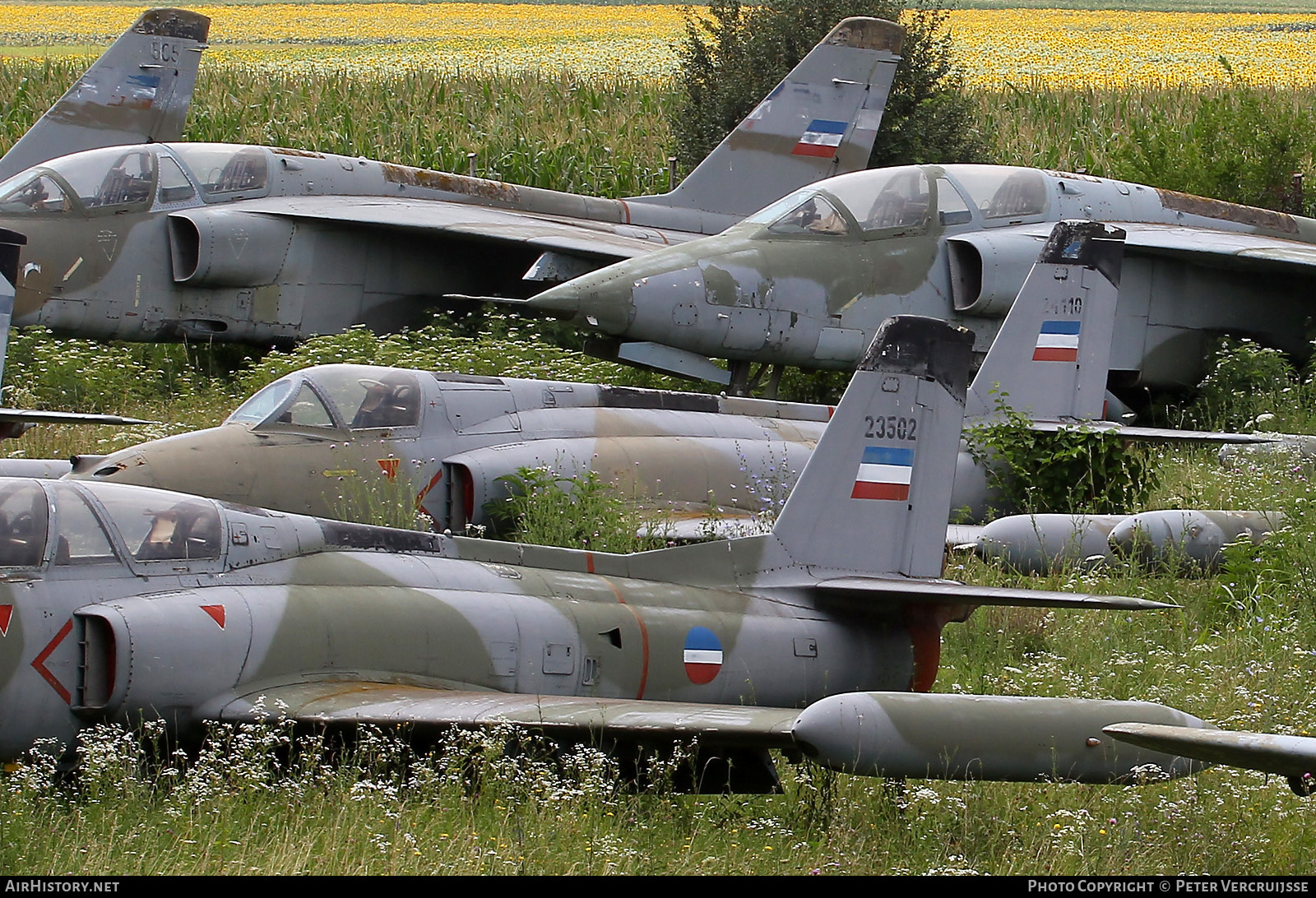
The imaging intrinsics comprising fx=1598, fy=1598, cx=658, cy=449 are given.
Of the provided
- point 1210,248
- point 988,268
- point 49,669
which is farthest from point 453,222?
point 49,669

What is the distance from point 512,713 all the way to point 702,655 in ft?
4.73

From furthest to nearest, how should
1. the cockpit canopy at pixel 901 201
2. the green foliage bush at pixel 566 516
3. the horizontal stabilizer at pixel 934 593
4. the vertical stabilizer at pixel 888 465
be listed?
the cockpit canopy at pixel 901 201 → the green foliage bush at pixel 566 516 → the vertical stabilizer at pixel 888 465 → the horizontal stabilizer at pixel 934 593

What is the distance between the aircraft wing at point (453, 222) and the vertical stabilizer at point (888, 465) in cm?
774

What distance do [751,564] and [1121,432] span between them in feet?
14.2

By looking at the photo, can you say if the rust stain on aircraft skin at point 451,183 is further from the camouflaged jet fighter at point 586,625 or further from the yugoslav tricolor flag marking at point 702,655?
the yugoslav tricolor flag marking at point 702,655

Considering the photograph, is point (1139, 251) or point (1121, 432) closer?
point (1121, 432)

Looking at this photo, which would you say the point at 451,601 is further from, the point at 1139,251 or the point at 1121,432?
the point at 1139,251

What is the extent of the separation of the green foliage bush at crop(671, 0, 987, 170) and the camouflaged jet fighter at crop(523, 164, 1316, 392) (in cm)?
711

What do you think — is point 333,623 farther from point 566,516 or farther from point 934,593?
point 566,516

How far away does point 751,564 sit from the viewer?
815 cm

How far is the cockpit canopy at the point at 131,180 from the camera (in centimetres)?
1470

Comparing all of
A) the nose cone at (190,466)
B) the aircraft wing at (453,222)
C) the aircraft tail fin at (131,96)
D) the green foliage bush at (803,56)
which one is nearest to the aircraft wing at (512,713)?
the nose cone at (190,466)

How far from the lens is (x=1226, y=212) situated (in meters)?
15.6
